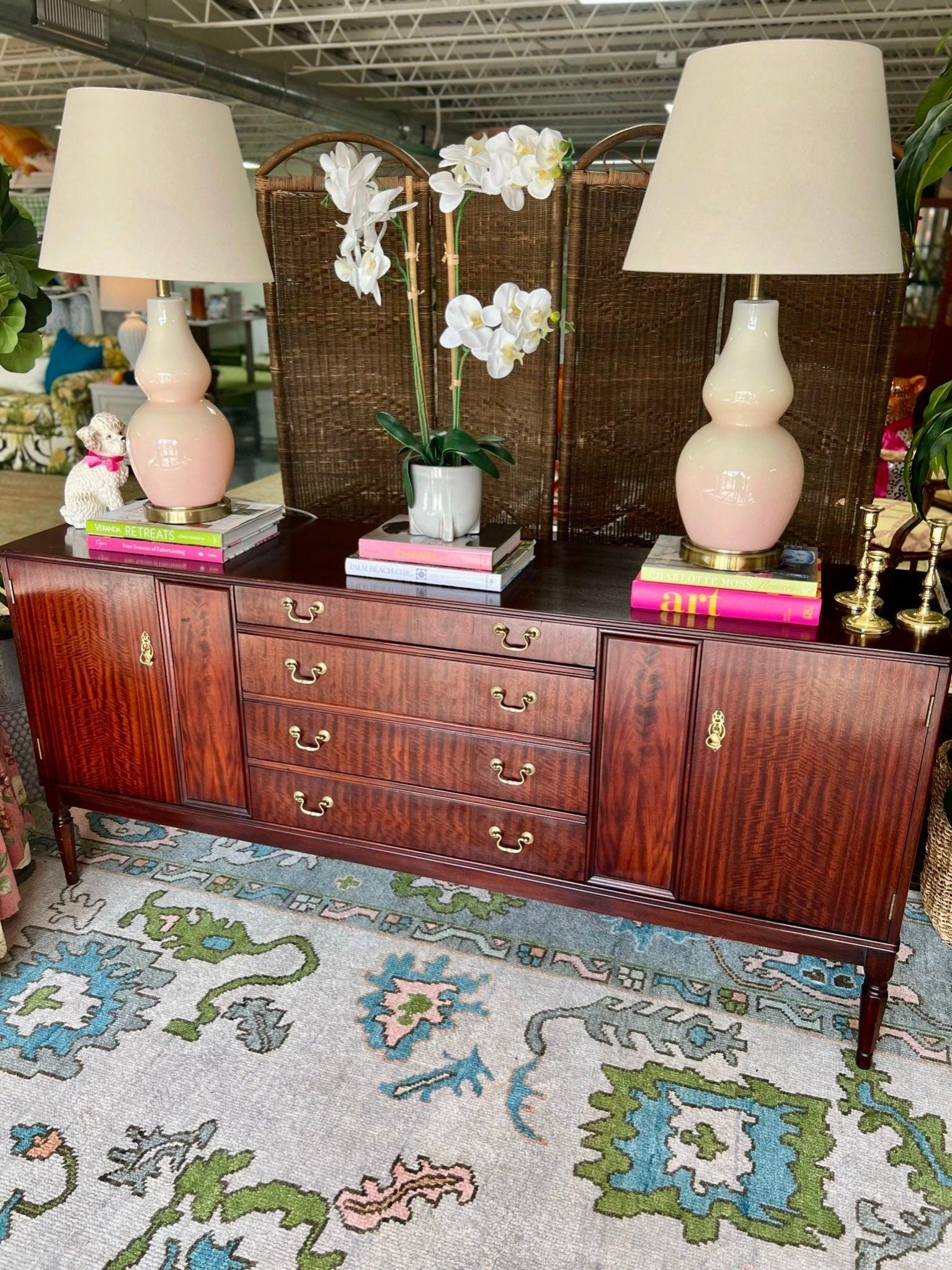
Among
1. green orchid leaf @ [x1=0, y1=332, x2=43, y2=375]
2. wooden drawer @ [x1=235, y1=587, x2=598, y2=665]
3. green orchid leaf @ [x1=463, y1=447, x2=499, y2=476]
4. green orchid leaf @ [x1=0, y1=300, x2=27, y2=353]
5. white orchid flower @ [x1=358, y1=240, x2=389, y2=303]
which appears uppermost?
white orchid flower @ [x1=358, y1=240, x2=389, y2=303]

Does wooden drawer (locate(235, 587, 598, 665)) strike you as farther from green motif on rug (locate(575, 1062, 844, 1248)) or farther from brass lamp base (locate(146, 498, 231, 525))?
green motif on rug (locate(575, 1062, 844, 1248))

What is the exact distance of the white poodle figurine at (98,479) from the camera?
199 cm

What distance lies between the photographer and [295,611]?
5.76ft

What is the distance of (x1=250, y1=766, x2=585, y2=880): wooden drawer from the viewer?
174 cm

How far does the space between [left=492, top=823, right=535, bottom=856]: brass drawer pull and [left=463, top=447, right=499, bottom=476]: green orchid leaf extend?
2.06 feet

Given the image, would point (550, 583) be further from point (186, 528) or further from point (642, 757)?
point (186, 528)

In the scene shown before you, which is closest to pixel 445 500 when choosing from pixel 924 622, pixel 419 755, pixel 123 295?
pixel 419 755

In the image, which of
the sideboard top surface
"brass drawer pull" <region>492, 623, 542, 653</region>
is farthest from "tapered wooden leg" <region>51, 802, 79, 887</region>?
"brass drawer pull" <region>492, 623, 542, 653</region>

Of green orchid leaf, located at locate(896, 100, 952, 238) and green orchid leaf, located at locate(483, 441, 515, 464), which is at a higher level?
green orchid leaf, located at locate(896, 100, 952, 238)

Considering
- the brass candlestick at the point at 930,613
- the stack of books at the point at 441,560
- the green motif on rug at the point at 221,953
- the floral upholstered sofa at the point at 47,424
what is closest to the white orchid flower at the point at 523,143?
the stack of books at the point at 441,560

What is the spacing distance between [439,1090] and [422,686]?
663 millimetres

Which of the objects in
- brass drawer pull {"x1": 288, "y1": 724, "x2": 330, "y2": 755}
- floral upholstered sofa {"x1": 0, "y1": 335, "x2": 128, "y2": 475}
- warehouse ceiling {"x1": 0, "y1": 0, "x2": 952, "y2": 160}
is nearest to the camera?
brass drawer pull {"x1": 288, "y1": 724, "x2": 330, "y2": 755}

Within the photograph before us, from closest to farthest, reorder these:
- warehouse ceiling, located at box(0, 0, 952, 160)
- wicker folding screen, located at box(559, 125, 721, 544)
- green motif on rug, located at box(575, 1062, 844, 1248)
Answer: green motif on rug, located at box(575, 1062, 844, 1248) < wicker folding screen, located at box(559, 125, 721, 544) < warehouse ceiling, located at box(0, 0, 952, 160)

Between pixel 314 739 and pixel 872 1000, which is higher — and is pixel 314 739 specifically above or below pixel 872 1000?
above
